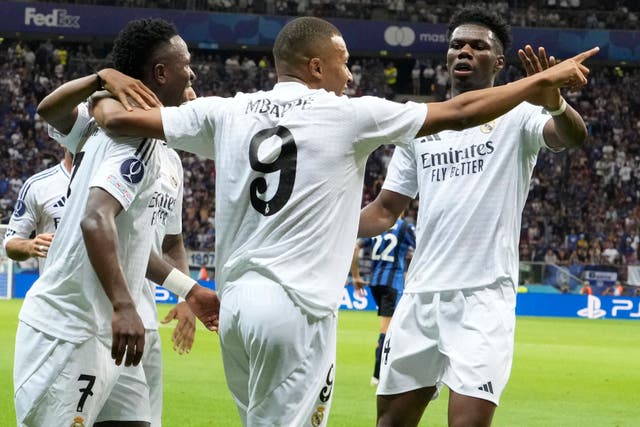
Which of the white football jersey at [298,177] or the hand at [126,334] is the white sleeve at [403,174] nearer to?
the white football jersey at [298,177]

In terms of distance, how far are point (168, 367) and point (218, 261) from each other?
31.1 ft

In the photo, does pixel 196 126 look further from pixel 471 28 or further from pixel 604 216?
pixel 604 216

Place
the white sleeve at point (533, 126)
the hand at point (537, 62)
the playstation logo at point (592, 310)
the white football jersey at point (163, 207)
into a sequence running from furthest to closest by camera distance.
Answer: the playstation logo at point (592, 310) < the white sleeve at point (533, 126) < the white football jersey at point (163, 207) < the hand at point (537, 62)

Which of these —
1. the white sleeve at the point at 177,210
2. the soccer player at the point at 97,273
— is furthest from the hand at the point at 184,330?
the soccer player at the point at 97,273

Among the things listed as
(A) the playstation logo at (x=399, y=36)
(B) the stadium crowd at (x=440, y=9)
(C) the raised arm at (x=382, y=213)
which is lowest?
(C) the raised arm at (x=382, y=213)

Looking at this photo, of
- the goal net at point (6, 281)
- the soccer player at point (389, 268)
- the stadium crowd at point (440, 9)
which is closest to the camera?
the soccer player at point (389, 268)

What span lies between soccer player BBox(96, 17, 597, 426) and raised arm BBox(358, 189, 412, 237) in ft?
5.90

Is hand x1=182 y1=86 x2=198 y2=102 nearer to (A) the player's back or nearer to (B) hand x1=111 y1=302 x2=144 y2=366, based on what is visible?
(B) hand x1=111 y1=302 x2=144 y2=366

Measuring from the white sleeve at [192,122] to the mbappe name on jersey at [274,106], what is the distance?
0.13m

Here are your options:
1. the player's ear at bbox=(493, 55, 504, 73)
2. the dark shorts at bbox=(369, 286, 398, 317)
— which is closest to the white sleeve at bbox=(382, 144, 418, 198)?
the player's ear at bbox=(493, 55, 504, 73)

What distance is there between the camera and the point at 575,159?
39.4 m

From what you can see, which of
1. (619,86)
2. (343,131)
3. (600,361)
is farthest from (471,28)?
(619,86)

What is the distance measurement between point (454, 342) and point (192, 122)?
6.72ft

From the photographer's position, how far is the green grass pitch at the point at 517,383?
32.3 feet
